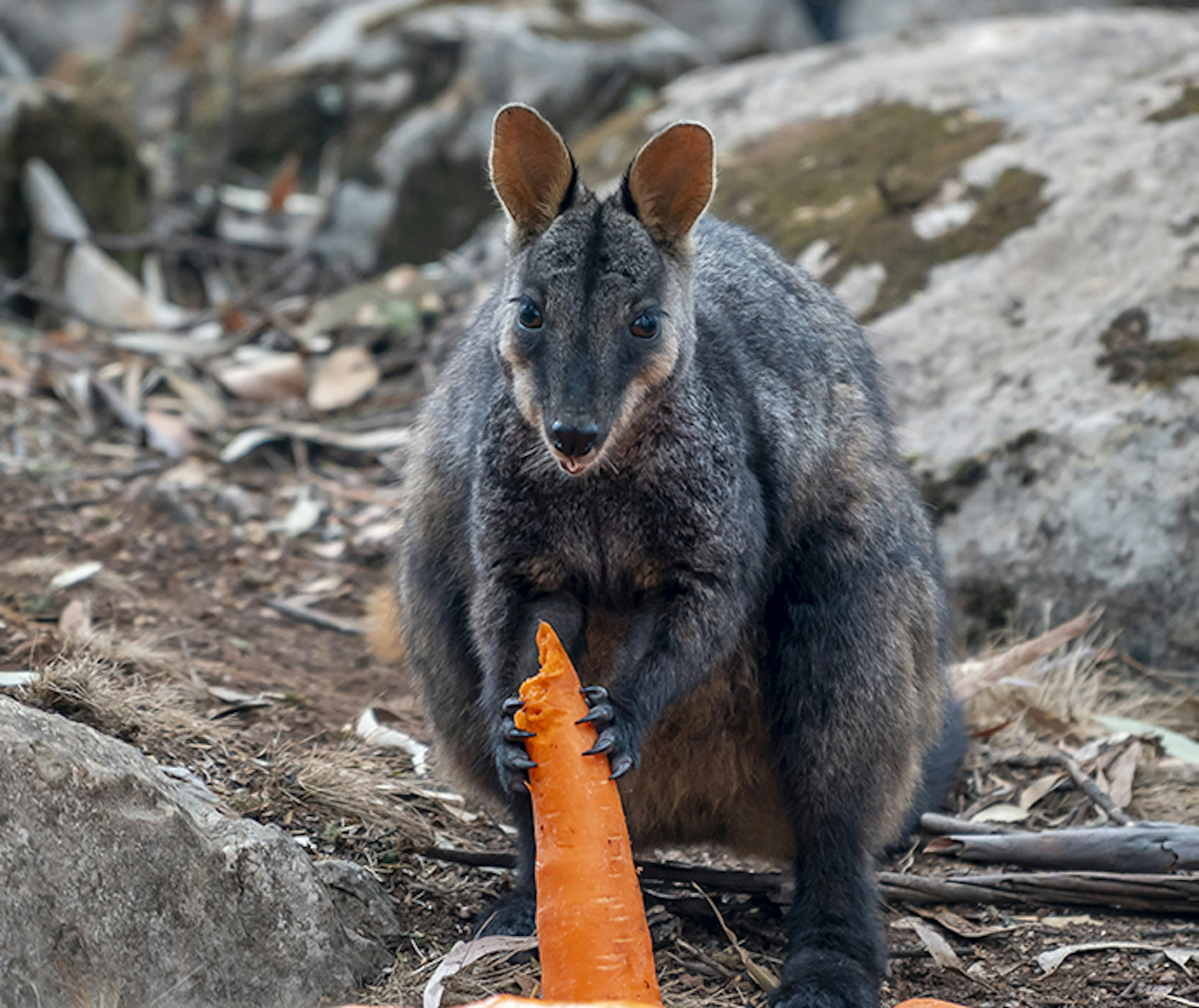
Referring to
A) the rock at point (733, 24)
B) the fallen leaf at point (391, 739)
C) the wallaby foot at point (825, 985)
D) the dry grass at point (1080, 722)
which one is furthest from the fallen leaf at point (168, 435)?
the rock at point (733, 24)

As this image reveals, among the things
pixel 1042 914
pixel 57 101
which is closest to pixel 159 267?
pixel 57 101

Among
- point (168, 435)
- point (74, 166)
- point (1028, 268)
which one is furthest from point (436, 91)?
point (1028, 268)

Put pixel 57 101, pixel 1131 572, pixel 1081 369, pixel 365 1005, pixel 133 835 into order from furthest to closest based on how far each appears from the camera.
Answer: pixel 57 101 → pixel 1081 369 → pixel 1131 572 → pixel 133 835 → pixel 365 1005

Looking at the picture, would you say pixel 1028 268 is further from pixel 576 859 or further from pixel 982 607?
pixel 576 859

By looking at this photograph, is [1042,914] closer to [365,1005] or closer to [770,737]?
[770,737]

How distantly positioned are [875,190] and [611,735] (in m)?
4.52

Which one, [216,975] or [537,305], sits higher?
[537,305]

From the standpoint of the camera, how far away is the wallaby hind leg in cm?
370

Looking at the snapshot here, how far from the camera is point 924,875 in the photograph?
4.15 meters

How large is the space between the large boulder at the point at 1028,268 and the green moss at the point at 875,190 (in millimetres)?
12

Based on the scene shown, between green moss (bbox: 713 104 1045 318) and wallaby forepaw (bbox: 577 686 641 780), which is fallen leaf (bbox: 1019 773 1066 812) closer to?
wallaby forepaw (bbox: 577 686 641 780)

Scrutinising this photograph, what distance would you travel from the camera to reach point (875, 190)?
704cm

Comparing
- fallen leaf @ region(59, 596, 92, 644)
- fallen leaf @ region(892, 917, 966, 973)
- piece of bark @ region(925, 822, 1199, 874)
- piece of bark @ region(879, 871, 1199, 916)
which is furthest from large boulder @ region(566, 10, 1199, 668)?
fallen leaf @ region(59, 596, 92, 644)

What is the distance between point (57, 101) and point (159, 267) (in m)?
1.19
